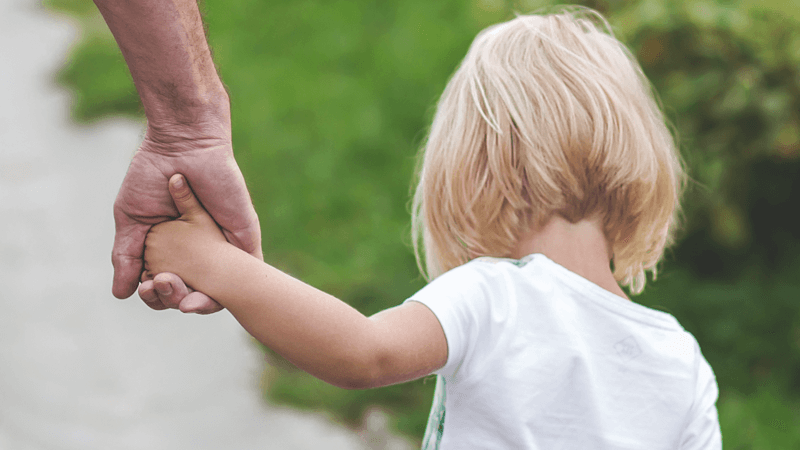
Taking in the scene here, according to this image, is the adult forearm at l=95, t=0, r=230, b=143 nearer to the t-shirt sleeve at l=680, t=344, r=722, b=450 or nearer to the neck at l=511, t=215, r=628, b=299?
the neck at l=511, t=215, r=628, b=299

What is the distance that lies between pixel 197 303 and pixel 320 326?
205mm

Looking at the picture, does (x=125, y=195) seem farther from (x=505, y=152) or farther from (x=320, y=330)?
(x=505, y=152)

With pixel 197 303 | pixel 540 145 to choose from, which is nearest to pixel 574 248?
pixel 540 145

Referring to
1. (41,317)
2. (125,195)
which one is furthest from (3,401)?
(125,195)

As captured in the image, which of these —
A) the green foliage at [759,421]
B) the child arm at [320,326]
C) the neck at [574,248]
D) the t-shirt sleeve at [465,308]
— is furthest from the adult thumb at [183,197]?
the green foliage at [759,421]

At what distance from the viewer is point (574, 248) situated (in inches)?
55.3

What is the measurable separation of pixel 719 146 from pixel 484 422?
2046 mm

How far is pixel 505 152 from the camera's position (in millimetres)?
1409

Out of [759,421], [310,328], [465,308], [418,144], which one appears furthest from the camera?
[418,144]

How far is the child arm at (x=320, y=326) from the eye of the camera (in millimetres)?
1077

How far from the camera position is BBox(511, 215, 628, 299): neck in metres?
1.39

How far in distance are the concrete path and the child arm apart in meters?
1.59

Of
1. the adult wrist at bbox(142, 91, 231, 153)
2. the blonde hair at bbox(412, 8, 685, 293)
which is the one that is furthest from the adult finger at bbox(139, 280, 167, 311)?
the blonde hair at bbox(412, 8, 685, 293)

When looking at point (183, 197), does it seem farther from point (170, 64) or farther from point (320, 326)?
point (320, 326)
